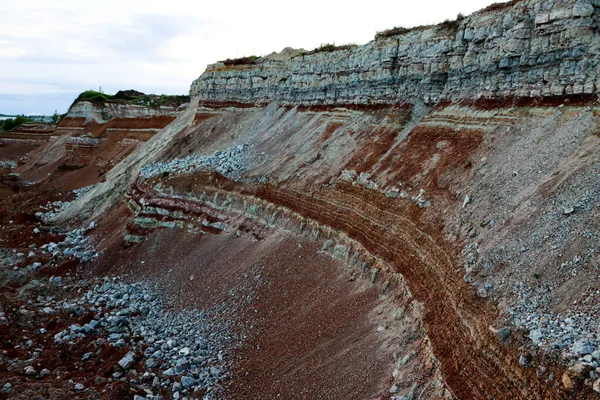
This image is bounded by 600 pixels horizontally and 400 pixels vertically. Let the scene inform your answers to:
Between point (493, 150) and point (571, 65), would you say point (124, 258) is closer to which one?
point (493, 150)

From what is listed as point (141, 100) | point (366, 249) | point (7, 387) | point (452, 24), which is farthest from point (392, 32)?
point (141, 100)

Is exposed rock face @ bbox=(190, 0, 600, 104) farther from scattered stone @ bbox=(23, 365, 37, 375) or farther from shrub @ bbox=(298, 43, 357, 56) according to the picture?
scattered stone @ bbox=(23, 365, 37, 375)

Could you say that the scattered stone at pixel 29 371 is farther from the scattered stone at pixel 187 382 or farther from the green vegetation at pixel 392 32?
the green vegetation at pixel 392 32

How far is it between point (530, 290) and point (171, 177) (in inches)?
915

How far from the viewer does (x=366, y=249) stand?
15312 mm

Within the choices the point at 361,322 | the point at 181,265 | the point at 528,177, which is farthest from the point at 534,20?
the point at 181,265

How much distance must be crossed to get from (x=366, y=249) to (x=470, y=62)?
27.7 feet

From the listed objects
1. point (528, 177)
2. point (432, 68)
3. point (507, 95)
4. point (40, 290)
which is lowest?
point (40, 290)

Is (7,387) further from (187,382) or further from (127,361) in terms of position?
(187,382)

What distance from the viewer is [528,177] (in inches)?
496

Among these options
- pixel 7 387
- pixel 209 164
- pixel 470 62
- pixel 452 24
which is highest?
Result: pixel 452 24

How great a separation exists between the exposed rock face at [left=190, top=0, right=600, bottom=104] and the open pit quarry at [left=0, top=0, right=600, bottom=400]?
75mm

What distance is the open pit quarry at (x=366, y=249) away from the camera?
9703mm

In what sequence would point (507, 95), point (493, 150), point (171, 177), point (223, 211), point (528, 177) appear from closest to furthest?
point (528, 177) < point (493, 150) < point (507, 95) < point (223, 211) < point (171, 177)
